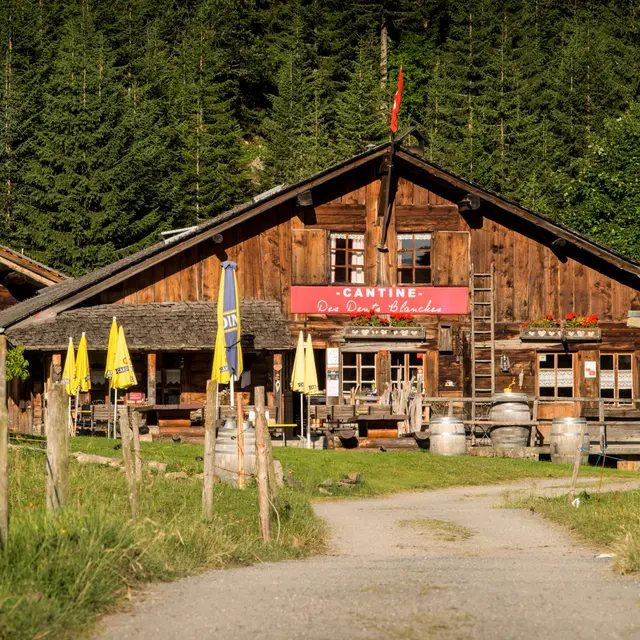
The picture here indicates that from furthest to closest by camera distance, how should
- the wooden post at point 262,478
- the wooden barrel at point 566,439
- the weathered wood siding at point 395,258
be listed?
the weathered wood siding at point 395,258
the wooden barrel at point 566,439
the wooden post at point 262,478

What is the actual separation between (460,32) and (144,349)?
205 feet

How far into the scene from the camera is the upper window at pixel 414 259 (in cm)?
3170

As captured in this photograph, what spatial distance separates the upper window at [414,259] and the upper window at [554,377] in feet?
11.9

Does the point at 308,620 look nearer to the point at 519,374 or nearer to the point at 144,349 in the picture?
the point at 144,349

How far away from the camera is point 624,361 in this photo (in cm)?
3169

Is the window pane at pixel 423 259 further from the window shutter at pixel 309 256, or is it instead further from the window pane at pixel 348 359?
the window pane at pixel 348 359

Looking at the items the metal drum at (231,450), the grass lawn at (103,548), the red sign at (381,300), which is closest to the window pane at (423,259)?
the red sign at (381,300)

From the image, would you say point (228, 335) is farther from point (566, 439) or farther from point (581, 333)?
point (581, 333)

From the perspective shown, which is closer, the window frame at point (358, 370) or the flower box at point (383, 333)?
the flower box at point (383, 333)

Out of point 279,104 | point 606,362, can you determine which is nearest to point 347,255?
point 606,362

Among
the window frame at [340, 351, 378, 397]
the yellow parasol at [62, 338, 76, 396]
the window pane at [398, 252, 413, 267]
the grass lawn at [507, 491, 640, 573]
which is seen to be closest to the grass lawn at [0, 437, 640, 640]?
the grass lawn at [507, 491, 640, 573]

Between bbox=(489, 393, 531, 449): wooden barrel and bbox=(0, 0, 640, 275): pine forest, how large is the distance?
2149cm

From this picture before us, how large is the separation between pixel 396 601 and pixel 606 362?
76.5 ft

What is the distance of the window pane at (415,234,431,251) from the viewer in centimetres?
3183
